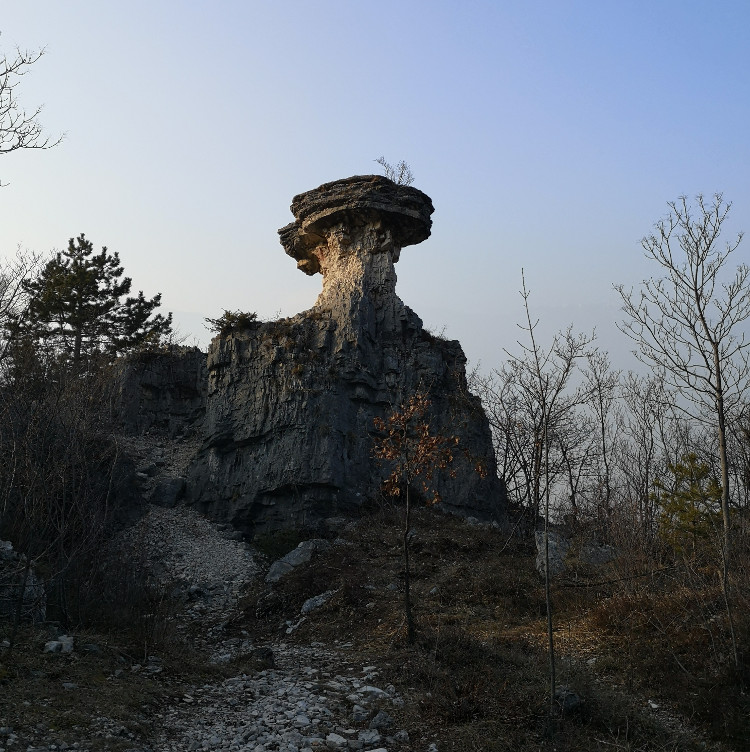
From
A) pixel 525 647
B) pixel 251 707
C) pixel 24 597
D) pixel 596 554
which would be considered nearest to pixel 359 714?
pixel 251 707

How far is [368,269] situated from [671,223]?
1496cm

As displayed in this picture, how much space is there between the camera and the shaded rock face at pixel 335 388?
66.7 ft

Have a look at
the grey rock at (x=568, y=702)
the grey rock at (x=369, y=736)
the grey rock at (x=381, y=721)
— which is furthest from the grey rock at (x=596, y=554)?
the grey rock at (x=369, y=736)

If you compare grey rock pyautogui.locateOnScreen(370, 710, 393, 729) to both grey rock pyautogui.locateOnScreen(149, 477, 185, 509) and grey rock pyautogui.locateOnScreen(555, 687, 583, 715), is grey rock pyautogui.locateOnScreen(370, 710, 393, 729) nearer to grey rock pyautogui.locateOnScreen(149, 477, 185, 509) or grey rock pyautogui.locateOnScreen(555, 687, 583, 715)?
grey rock pyautogui.locateOnScreen(555, 687, 583, 715)

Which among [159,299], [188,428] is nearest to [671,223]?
[188,428]

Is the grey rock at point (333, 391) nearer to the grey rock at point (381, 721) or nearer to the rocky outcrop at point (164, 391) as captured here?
the rocky outcrop at point (164, 391)

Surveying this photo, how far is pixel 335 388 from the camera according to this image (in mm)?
21219

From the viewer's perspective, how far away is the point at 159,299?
30.8m

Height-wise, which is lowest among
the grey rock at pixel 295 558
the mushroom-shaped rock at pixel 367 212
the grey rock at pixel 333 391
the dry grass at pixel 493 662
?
the dry grass at pixel 493 662

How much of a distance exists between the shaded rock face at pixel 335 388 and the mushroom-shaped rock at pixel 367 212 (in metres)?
0.04

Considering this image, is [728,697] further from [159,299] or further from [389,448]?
[159,299]

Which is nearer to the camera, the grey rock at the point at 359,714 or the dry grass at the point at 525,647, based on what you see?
the dry grass at the point at 525,647

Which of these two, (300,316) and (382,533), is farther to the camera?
(300,316)

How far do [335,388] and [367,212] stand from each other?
7101mm
